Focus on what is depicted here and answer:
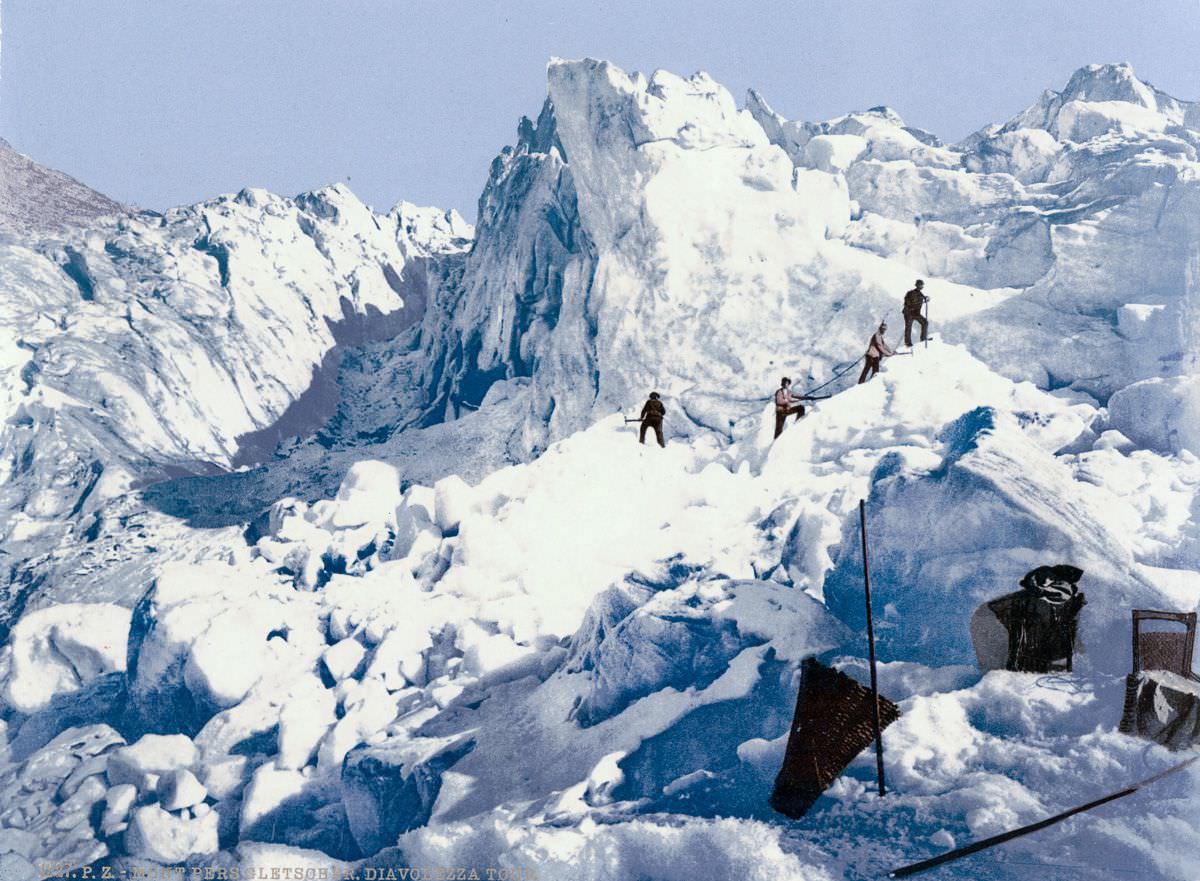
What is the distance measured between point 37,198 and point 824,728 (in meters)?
37.0

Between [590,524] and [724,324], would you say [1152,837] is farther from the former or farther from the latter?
[724,324]

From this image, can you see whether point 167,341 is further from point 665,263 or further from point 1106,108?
point 1106,108

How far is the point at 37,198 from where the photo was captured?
35.2 meters

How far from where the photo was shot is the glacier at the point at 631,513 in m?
14.9

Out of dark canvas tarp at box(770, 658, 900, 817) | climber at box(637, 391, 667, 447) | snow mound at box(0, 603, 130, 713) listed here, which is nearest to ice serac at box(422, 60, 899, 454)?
climber at box(637, 391, 667, 447)

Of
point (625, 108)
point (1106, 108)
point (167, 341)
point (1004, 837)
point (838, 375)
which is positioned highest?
point (1106, 108)

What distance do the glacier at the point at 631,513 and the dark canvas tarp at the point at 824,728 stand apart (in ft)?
3.41

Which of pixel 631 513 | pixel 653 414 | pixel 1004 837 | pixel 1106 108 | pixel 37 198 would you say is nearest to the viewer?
pixel 1004 837

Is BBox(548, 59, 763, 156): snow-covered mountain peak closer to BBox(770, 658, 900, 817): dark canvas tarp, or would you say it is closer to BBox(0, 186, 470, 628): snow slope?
BBox(0, 186, 470, 628): snow slope

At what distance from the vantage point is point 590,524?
21.8m

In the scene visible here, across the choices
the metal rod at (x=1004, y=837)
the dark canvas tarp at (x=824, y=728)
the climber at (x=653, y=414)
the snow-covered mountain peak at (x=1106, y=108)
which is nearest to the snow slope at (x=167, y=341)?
the climber at (x=653, y=414)

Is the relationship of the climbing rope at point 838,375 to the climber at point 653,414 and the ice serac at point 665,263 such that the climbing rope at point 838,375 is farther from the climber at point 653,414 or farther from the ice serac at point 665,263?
the climber at point 653,414

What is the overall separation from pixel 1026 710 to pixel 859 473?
6456 mm

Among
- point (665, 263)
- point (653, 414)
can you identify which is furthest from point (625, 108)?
point (653, 414)
